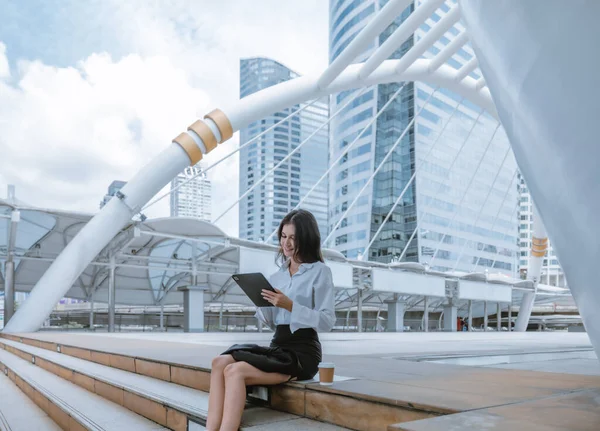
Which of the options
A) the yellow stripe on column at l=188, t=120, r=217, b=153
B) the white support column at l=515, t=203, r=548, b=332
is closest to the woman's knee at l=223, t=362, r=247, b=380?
the yellow stripe on column at l=188, t=120, r=217, b=153

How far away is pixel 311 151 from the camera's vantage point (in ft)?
285

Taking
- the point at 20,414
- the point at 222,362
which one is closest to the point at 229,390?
the point at 222,362

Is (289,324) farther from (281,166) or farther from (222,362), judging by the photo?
(281,166)

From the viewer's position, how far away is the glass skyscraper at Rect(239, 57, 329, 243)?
2596 inches

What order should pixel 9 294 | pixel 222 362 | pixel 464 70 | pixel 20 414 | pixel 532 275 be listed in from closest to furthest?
pixel 222 362 → pixel 20 414 → pixel 9 294 → pixel 464 70 → pixel 532 275

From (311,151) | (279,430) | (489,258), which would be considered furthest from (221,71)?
(311,151)

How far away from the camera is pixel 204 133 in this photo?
1369 cm

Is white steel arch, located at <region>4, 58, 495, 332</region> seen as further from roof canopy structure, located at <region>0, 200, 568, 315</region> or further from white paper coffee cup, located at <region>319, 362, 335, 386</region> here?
white paper coffee cup, located at <region>319, 362, 335, 386</region>

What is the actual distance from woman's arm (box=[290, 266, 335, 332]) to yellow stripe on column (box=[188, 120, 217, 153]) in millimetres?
11113

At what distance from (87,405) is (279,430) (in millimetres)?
2294

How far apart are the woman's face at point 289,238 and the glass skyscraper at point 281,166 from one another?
187 ft

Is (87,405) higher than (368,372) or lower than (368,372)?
lower

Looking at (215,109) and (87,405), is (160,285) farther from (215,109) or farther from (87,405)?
(87,405)

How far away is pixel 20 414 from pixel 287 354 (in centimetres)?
305
